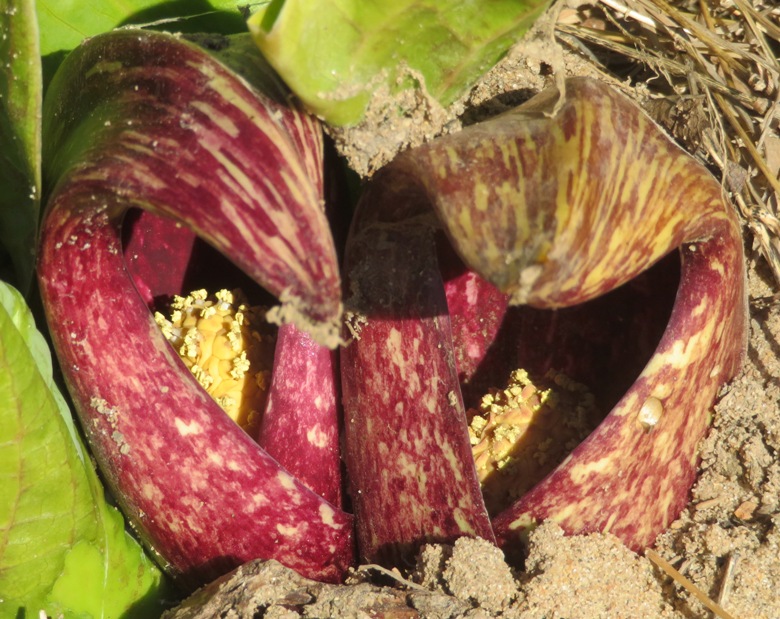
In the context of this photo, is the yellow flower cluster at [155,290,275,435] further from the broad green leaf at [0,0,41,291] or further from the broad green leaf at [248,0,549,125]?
the broad green leaf at [248,0,549,125]

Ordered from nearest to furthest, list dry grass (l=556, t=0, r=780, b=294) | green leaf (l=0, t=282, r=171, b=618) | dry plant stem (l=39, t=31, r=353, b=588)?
dry plant stem (l=39, t=31, r=353, b=588), green leaf (l=0, t=282, r=171, b=618), dry grass (l=556, t=0, r=780, b=294)

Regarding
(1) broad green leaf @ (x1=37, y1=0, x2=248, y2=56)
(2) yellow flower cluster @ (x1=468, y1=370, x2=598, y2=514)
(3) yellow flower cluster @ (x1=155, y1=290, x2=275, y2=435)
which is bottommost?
(2) yellow flower cluster @ (x1=468, y1=370, x2=598, y2=514)

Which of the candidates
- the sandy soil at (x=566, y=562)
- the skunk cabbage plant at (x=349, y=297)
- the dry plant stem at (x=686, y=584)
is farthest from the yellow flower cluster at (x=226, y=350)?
the dry plant stem at (x=686, y=584)

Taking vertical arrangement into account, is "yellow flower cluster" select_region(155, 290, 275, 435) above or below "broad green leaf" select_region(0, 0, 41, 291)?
below

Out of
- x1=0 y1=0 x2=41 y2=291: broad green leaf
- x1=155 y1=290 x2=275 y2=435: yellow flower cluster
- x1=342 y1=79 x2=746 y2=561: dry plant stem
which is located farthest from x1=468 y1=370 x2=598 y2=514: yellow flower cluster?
Answer: x1=0 y1=0 x2=41 y2=291: broad green leaf

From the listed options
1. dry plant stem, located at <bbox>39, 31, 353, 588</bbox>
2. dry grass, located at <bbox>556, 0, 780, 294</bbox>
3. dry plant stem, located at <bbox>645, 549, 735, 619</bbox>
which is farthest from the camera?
dry grass, located at <bbox>556, 0, 780, 294</bbox>

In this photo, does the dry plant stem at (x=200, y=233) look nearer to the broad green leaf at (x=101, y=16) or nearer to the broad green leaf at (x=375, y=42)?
the broad green leaf at (x=375, y=42)

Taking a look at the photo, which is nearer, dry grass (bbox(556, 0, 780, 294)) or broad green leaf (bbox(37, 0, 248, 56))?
broad green leaf (bbox(37, 0, 248, 56))

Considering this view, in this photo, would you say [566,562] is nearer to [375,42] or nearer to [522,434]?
[522,434]
